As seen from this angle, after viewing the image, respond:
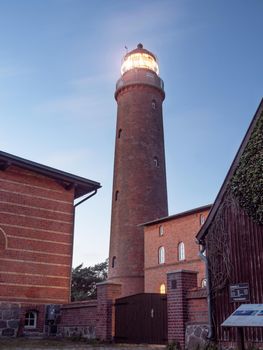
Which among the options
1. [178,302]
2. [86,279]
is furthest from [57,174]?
[86,279]

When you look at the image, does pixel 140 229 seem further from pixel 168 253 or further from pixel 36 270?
pixel 36 270

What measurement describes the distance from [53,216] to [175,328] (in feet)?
29.7

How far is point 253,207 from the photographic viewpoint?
1239 cm

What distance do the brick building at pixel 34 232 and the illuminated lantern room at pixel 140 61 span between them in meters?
20.8

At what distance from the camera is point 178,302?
13000 mm

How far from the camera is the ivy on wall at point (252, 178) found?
40.4 feet

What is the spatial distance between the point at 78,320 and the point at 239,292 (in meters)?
7.72

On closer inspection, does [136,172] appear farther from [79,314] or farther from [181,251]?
[79,314]

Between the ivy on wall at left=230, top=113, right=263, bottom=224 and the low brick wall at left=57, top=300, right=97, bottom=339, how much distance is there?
24.1 ft

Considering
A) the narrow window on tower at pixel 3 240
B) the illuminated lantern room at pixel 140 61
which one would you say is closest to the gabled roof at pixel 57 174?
the narrow window on tower at pixel 3 240

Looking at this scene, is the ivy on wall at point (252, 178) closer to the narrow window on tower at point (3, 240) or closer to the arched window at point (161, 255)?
the narrow window on tower at point (3, 240)

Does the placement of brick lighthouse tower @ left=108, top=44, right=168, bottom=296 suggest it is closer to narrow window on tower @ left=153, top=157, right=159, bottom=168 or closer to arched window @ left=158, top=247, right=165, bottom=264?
narrow window on tower @ left=153, top=157, right=159, bottom=168

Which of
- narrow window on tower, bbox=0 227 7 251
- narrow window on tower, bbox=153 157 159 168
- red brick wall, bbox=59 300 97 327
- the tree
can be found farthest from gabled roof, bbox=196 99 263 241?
the tree

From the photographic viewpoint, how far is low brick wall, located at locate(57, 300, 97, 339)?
16.5 meters
